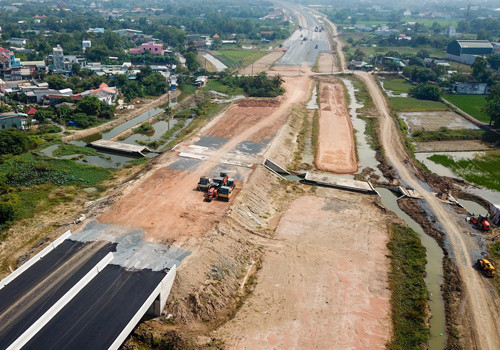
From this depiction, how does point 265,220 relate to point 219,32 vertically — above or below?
below

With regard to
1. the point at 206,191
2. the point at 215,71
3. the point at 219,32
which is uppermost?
the point at 219,32

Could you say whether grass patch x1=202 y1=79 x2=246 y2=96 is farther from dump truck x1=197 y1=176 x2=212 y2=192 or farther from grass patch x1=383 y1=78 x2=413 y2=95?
dump truck x1=197 y1=176 x2=212 y2=192

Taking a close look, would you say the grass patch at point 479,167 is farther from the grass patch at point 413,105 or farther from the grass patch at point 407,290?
the grass patch at point 413,105

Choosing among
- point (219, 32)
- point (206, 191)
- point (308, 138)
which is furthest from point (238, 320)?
point (219, 32)

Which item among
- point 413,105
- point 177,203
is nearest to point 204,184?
point 177,203

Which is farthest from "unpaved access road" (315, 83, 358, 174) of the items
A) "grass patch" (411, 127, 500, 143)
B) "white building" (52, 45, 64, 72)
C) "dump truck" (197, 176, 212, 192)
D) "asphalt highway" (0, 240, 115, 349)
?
"white building" (52, 45, 64, 72)

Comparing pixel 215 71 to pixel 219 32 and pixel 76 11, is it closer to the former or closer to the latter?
pixel 219 32

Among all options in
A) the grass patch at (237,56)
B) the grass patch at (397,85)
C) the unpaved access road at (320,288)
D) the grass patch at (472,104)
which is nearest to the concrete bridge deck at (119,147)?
the unpaved access road at (320,288)
